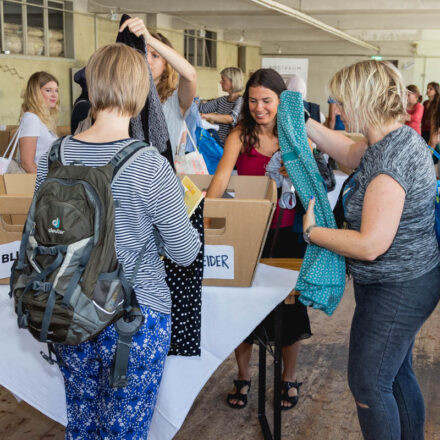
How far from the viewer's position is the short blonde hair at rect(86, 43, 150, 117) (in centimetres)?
138

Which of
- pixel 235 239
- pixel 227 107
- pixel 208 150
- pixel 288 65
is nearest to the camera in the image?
pixel 235 239

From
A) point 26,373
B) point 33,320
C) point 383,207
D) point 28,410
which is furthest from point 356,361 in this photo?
point 28,410

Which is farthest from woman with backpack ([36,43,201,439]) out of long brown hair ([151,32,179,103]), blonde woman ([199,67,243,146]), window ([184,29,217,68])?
window ([184,29,217,68])

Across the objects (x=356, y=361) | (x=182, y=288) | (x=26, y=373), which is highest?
(x=182, y=288)

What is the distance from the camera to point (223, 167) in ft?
7.64

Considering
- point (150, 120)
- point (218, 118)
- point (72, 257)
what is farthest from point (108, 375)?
point (218, 118)

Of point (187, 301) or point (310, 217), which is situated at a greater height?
point (310, 217)

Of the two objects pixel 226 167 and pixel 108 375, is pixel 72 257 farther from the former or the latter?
pixel 226 167

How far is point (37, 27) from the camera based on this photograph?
10.7 m

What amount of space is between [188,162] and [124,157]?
123 centimetres

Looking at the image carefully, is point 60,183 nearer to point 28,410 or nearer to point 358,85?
point 358,85

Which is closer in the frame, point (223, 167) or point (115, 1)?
point (223, 167)

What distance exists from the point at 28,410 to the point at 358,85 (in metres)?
1.96

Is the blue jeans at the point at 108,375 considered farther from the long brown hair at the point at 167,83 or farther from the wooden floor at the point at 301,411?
the long brown hair at the point at 167,83
